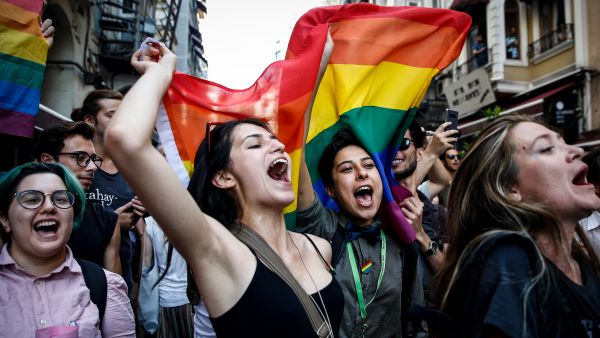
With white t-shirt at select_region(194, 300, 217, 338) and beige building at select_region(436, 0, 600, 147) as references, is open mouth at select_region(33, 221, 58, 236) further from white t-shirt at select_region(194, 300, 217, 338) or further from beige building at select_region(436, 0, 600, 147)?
beige building at select_region(436, 0, 600, 147)

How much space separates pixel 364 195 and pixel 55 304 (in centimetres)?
168

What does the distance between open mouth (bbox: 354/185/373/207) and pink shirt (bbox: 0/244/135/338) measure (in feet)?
4.51

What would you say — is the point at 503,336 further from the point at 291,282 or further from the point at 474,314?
the point at 291,282

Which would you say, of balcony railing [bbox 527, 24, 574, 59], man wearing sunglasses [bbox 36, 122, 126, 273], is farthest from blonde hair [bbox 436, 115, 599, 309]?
balcony railing [bbox 527, 24, 574, 59]

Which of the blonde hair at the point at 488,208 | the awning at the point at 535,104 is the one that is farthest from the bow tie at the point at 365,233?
the awning at the point at 535,104

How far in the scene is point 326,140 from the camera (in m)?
3.13

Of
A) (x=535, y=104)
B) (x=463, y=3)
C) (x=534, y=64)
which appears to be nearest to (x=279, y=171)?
(x=535, y=104)

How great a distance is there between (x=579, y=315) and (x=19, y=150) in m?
7.37

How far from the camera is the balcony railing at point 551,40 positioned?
1473cm

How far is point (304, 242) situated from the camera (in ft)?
7.33

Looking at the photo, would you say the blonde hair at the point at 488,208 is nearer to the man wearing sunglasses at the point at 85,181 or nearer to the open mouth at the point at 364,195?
the open mouth at the point at 364,195

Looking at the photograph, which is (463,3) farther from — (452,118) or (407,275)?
(407,275)

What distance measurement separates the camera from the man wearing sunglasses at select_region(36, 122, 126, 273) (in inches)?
117

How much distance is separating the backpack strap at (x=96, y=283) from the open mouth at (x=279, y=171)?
1047 mm
